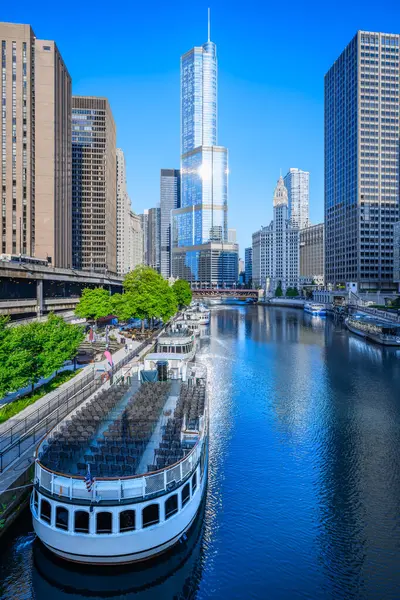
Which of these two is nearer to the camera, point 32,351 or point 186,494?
point 186,494

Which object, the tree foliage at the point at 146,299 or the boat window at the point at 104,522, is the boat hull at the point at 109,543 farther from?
the tree foliage at the point at 146,299

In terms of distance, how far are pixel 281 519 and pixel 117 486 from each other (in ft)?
37.2

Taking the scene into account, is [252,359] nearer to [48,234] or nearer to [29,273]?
[29,273]

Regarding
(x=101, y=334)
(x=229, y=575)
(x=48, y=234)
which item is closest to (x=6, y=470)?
(x=229, y=575)

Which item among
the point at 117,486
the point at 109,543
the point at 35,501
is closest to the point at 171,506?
the point at 117,486

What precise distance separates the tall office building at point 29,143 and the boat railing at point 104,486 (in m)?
115

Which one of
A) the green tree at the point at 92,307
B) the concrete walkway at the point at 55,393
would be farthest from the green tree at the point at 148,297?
the concrete walkway at the point at 55,393

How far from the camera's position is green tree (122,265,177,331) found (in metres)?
94.2

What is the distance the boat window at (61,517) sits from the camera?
68.4 feet

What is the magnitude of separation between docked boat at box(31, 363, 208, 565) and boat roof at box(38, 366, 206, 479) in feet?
0.20

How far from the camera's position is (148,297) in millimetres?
94750

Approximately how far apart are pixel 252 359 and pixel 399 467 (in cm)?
4614

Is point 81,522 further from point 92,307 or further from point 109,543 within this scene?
point 92,307

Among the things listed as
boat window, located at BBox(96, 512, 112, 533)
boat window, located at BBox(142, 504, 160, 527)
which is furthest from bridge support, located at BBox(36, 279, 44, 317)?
boat window, located at BBox(142, 504, 160, 527)
